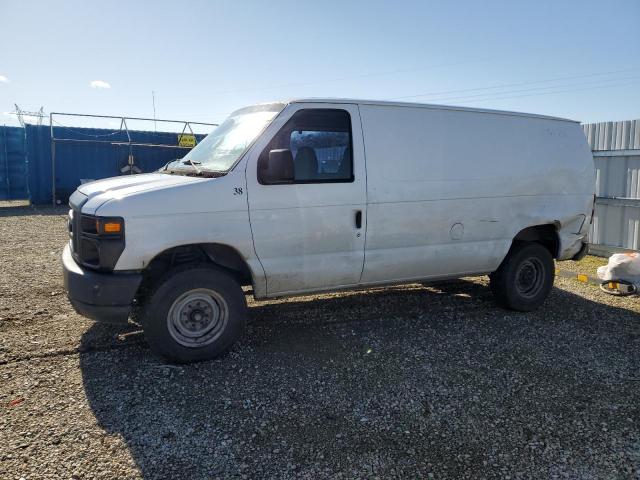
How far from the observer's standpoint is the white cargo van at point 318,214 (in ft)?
12.9

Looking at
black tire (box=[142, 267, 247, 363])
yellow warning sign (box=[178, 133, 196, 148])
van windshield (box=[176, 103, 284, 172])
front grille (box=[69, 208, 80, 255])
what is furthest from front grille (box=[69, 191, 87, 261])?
yellow warning sign (box=[178, 133, 196, 148])

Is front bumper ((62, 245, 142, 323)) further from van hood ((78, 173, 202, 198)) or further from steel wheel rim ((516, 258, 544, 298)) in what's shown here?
steel wheel rim ((516, 258, 544, 298))

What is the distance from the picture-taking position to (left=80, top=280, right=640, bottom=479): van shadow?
2.98 metres

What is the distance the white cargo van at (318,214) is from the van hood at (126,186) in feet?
0.07

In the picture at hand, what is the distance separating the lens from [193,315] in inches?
165

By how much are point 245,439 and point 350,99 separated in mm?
3120

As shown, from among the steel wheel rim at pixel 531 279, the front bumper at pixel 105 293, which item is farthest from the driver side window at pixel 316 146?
the steel wheel rim at pixel 531 279

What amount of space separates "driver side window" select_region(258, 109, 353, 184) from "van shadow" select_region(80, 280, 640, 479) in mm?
1583

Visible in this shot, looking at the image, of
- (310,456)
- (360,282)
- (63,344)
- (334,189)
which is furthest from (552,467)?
(63,344)

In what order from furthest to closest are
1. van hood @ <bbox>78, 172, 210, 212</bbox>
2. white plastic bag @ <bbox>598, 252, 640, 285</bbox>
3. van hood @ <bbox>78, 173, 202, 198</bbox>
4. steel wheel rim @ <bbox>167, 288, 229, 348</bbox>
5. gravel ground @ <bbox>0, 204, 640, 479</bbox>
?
white plastic bag @ <bbox>598, 252, 640, 285</bbox> → steel wheel rim @ <bbox>167, 288, 229, 348</bbox> → van hood @ <bbox>78, 173, 202, 198</bbox> → van hood @ <bbox>78, 172, 210, 212</bbox> → gravel ground @ <bbox>0, 204, 640, 479</bbox>

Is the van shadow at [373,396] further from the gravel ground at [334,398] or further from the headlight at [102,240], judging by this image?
the headlight at [102,240]

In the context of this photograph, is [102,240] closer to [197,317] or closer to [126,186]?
[126,186]

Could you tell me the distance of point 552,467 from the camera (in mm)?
2918

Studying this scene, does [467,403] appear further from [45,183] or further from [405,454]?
[45,183]
